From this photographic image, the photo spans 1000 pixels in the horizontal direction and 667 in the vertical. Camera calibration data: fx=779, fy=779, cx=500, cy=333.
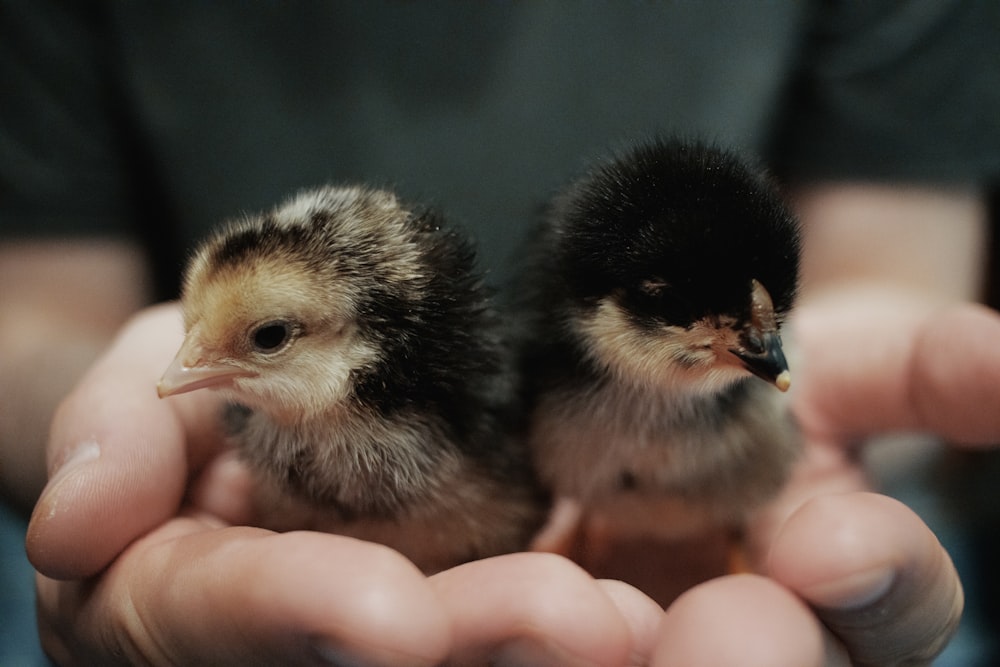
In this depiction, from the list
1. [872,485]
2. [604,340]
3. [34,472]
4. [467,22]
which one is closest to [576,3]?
[467,22]

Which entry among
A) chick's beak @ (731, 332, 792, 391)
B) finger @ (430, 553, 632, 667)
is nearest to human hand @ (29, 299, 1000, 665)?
finger @ (430, 553, 632, 667)

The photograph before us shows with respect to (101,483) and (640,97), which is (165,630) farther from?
(640,97)

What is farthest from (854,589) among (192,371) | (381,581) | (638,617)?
(192,371)

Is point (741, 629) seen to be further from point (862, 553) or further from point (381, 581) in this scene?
point (381, 581)

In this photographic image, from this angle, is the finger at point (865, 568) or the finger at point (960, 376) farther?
the finger at point (960, 376)

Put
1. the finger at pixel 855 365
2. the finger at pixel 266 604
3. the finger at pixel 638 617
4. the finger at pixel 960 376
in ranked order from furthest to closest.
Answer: the finger at pixel 855 365, the finger at pixel 960 376, the finger at pixel 638 617, the finger at pixel 266 604

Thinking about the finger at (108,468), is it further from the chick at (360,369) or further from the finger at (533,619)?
the finger at (533,619)

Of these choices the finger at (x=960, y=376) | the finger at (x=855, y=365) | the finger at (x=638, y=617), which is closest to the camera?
the finger at (x=638, y=617)

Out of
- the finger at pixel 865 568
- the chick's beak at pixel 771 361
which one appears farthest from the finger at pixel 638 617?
the chick's beak at pixel 771 361
